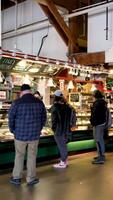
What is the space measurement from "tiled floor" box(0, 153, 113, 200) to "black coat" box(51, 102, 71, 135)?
0.83 m

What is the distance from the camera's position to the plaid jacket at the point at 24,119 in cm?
549

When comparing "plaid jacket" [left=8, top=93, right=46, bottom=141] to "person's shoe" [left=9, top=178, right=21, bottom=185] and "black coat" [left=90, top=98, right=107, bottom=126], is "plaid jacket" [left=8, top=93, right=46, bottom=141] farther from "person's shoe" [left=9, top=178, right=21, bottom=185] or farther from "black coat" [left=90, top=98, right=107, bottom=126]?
"black coat" [left=90, top=98, right=107, bottom=126]

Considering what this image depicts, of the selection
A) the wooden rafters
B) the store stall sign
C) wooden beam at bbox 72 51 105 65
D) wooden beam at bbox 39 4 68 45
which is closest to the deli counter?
the store stall sign

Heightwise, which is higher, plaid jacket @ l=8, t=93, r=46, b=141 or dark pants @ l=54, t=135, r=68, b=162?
plaid jacket @ l=8, t=93, r=46, b=141

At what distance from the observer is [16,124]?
553 centimetres

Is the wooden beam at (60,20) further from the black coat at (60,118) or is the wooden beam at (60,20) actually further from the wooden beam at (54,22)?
the black coat at (60,118)

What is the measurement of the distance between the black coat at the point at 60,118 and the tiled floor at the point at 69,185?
2.71 ft

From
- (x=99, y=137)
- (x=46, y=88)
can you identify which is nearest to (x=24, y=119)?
(x=99, y=137)

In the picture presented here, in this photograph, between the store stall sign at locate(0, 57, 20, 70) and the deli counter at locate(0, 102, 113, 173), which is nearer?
the deli counter at locate(0, 102, 113, 173)

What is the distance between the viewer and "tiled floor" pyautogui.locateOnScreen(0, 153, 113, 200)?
4941 mm

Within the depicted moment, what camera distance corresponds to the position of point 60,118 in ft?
22.5

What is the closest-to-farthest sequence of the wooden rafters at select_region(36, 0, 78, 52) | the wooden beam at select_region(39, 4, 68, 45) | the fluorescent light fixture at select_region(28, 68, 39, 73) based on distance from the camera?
the fluorescent light fixture at select_region(28, 68, 39, 73), the wooden rafters at select_region(36, 0, 78, 52), the wooden beam at select_region(39, 4, 68, 45)

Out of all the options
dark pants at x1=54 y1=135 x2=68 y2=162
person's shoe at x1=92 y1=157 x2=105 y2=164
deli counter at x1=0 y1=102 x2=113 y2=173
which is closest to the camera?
deli counter at x1=0 y1=102 x2=113 y2=173

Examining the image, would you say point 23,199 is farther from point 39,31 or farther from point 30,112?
point 39,31
